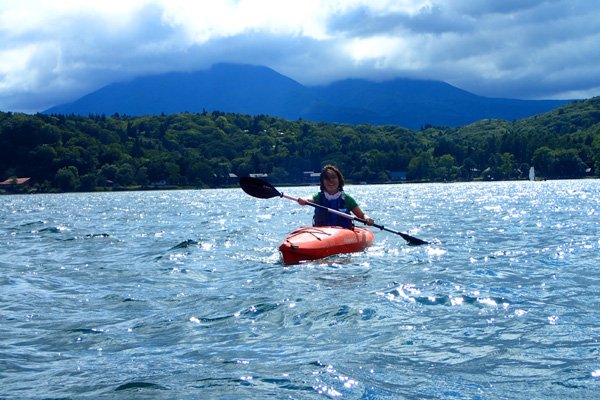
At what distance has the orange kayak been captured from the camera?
13953mm

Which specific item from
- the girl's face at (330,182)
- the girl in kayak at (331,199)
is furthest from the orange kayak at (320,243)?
the girl's face at (330,182)

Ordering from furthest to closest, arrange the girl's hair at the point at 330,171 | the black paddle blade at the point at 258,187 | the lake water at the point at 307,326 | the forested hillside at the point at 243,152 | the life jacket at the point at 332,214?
the forested hillside at the point at 243,152 < the black paddle blade at the point at 258,187 < the life jacket at the point at 332,214 < the girl's hair at the point at 330,171 < the lake water at the point at 307,326

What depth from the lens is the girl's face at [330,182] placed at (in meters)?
16.1

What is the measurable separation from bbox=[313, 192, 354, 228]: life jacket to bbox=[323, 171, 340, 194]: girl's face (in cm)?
20

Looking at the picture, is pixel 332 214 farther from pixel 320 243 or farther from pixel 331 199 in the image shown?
pixel 320 243

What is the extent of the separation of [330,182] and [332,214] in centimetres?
73

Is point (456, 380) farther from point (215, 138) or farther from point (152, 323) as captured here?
point (215, 138)

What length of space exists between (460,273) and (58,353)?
7.05 meters

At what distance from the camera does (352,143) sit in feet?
529

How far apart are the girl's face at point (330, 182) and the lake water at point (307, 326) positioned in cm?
163

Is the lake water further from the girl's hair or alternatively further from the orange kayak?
the girl's hair

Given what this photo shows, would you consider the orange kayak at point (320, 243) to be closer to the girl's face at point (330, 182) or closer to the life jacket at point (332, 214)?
the life jacket at point (332, 214)

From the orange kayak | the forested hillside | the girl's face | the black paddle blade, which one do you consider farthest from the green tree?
the orange kayak

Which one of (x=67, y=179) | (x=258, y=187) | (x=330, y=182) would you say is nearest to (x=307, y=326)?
(x=330, y=182)
